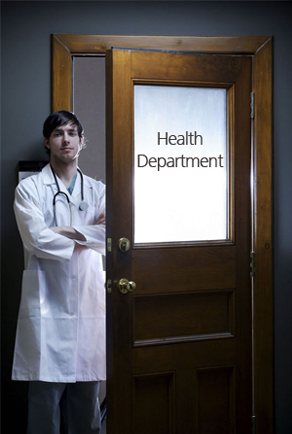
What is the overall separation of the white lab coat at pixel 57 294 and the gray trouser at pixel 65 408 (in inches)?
4.2

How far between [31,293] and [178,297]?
69 cm

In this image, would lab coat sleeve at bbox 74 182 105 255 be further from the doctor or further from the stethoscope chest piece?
the stethoscope chest piece

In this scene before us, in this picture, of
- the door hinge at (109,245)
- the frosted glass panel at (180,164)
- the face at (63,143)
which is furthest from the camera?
the face at (63,143)

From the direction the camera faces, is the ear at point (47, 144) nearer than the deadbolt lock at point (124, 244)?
No

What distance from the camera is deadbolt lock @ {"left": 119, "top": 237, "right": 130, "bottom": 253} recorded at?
1866 millimetres

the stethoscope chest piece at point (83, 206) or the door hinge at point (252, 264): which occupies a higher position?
the stethoscope chest piece at point (83, 206)

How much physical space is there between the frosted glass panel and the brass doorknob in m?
0.21

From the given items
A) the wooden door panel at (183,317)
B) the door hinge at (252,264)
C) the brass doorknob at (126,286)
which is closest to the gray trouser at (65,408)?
the wooden door panel at (183,317)

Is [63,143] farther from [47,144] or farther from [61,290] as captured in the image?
[61,290]

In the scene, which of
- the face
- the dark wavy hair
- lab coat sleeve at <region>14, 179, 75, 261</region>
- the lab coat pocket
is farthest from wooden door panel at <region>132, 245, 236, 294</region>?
the dark wavy hair

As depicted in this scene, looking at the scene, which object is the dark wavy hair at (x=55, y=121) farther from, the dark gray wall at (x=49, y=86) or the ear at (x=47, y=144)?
the dark gray wall at (x=49, y=86)

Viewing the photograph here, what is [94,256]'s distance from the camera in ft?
7.17

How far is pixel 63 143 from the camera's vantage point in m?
2.09

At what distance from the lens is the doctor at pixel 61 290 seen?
197 cm
